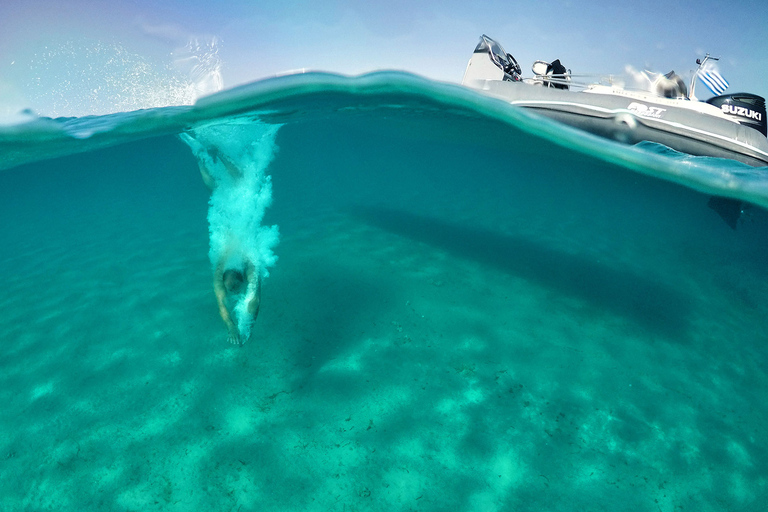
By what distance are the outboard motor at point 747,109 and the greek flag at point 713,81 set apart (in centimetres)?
65

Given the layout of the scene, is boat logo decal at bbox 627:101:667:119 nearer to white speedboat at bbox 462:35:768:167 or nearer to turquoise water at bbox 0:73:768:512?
white speedboat at bbox 462:35:768:167

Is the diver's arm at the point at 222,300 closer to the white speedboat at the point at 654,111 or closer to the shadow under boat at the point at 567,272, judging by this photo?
the shadow under boat at the point at 567,272

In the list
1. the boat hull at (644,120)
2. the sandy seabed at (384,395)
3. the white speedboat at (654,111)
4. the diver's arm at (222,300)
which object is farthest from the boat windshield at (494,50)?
the diver's arm at (222,300)

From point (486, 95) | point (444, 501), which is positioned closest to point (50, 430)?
point (444, 501)

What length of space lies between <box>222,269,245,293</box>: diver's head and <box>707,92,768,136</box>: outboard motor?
13.3 m

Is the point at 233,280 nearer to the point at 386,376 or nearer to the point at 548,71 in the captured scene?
the point at 386,376

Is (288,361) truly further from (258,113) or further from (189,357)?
(258,113)

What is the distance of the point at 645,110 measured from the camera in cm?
945

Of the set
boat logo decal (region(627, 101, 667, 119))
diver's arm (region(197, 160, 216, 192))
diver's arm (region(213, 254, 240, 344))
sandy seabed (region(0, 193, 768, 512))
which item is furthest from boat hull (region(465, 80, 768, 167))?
diver's arm (region(213, 254, 240, 344))

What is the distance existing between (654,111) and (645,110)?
203mm

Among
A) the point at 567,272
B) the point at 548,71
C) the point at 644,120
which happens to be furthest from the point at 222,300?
the point at 548,71

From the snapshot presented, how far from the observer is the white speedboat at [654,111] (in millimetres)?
8992

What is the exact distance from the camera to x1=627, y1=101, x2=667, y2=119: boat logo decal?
9.30 m

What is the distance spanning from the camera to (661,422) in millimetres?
5656
